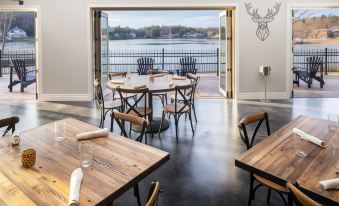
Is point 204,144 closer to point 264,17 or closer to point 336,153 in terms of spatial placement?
point 336,153

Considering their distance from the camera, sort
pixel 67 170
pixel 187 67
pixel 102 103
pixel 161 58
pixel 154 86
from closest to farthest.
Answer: pixel 67 170
pixel 154 86
pixel 102 103
pixel 187 67
pixel 161 58

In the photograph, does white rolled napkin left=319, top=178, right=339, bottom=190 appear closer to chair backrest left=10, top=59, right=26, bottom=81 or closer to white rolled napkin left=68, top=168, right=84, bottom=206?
white rolled napkin left=68, top=168, right=84, bottom=206

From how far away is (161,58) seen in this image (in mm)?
11820

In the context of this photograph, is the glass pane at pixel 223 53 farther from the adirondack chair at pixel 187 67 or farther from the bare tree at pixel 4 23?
the bare tree at pixel 4 23

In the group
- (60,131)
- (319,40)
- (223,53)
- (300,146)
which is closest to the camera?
(300,146)

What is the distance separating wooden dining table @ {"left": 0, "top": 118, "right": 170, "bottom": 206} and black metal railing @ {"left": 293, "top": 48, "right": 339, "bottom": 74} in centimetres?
1135

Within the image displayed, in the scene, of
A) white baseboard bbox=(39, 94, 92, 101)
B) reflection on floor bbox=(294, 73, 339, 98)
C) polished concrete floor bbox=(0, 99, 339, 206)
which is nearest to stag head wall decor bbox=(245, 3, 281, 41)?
polished concrete floor bbox=(0, 99, 339, 206)

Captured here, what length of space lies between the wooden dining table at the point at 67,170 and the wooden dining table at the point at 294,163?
57cm

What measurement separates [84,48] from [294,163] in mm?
6097

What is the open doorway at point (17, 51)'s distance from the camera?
808 cm

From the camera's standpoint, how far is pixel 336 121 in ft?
7.44

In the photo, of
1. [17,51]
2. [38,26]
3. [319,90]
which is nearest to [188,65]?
[319,90]

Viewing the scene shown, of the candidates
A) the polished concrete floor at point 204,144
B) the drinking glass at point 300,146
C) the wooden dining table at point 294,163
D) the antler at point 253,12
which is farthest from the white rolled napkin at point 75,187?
the antler at point 253,12

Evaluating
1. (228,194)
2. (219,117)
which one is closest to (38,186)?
(228,194)
